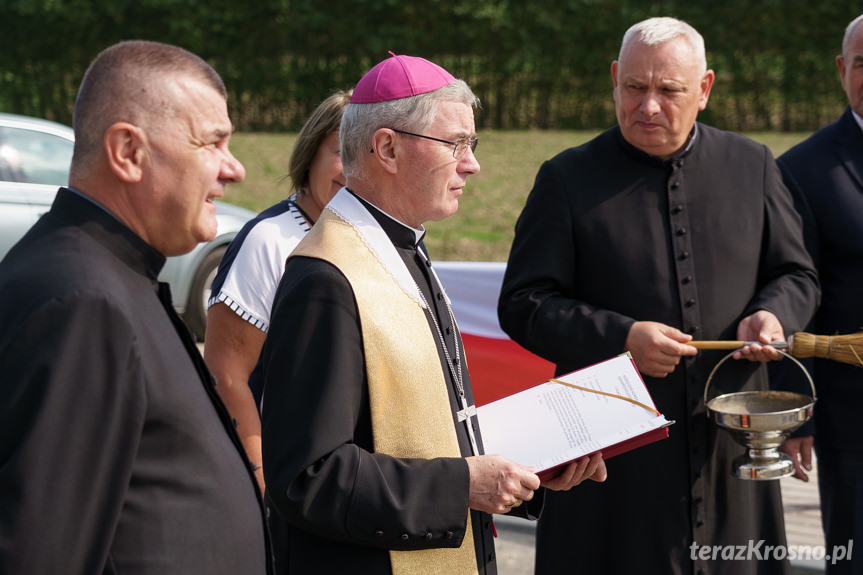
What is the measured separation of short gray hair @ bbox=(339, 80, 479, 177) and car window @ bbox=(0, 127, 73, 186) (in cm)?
Result: 680

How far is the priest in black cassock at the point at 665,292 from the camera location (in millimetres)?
3195

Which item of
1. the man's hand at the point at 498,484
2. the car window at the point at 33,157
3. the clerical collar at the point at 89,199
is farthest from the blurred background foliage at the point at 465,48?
the clerical collar at the point at 89,199

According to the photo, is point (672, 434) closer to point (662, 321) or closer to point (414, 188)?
point (662, 321)

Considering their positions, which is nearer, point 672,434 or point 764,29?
point 672,434

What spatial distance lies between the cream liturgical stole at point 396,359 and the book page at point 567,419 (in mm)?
180

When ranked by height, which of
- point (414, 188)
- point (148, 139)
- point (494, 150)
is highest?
point (148, 139)

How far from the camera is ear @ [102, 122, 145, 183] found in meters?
1.60

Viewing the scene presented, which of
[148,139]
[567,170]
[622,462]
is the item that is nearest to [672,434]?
[622,462]

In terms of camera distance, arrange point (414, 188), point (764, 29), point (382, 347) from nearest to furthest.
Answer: point (382, 347), point (414, 188), point (764, 29)

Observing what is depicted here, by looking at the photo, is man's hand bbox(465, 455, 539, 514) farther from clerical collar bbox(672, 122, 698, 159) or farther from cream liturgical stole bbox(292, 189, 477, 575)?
clerical collar bbox(672, 122, 698, 159)

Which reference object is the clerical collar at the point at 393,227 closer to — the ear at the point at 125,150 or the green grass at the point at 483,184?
the ear at the point at 125,150

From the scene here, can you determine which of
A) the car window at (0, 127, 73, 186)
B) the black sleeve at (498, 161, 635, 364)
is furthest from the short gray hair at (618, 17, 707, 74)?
the car window at (0, 127, 73, 186)

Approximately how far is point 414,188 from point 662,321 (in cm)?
133

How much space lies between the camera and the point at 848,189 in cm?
359
